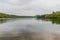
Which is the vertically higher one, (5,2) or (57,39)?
(5,2)

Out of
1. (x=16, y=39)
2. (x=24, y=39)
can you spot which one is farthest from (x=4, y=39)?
(x=24, y=39)

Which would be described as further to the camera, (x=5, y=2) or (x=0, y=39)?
(x=5, y=2)

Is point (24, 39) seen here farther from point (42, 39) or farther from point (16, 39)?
point (42, 39)

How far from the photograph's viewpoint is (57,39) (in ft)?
17.5

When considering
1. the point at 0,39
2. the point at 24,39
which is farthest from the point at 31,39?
the point at 0,39

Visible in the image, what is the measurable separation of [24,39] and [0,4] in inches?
338

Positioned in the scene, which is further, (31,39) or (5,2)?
(5,2)

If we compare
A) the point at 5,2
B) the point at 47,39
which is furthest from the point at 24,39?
the point at 5,2

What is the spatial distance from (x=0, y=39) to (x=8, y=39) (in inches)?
14.1

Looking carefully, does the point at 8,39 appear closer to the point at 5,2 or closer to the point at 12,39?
the point at 12,39

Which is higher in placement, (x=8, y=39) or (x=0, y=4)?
(x=0, y=4)

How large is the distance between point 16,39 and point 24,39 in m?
0.38

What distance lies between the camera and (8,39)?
208 inches

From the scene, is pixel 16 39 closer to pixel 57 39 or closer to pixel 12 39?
pixel 12 39
